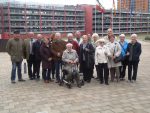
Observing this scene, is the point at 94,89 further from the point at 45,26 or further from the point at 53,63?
the point at 45,26

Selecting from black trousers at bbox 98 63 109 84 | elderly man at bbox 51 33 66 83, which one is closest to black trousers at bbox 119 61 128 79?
black trousers at bbox 98 63 109 84

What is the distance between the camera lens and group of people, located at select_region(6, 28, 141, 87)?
8.86 m

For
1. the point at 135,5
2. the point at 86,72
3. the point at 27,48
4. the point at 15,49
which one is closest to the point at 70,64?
the point at 86,72

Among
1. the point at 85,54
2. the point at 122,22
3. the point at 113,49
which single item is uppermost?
the point at 122,22

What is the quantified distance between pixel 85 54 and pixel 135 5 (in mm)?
62955

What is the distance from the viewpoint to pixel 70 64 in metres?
8.60

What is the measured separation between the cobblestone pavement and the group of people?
0.43 meters

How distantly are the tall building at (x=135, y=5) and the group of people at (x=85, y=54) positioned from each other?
190 ft

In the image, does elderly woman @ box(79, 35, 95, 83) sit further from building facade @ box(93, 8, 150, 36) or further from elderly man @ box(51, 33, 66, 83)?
building facade @ box(93, 8, 150, 36)

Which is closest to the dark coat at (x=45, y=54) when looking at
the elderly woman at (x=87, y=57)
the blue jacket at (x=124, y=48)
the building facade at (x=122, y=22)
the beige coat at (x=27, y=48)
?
the beige coat at (x=27, y=48)

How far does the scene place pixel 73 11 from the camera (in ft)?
218

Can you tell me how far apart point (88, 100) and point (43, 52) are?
2.86 m

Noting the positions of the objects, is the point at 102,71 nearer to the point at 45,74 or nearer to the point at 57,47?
the point at 57,47

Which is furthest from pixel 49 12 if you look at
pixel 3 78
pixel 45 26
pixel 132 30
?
pixel 3 78
